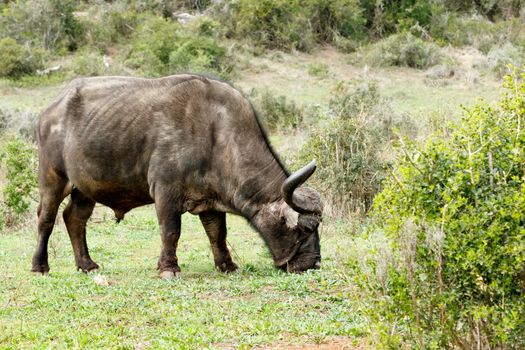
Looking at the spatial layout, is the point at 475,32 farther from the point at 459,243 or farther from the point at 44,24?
the point at 459,243

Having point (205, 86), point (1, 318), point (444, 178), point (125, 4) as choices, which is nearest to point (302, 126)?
point (205, 86)

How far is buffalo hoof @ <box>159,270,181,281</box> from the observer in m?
9.76

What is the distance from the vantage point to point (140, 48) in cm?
3272

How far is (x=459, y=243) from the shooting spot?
5.32 metres

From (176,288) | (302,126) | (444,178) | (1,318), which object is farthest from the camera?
(302,126)

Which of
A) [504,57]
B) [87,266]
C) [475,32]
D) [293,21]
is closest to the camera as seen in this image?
[87,266]

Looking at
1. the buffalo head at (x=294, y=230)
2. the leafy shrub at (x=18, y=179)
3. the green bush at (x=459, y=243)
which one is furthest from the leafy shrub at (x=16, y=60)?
the green bush at (x=459, y=243)

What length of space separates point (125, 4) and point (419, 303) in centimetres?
3770

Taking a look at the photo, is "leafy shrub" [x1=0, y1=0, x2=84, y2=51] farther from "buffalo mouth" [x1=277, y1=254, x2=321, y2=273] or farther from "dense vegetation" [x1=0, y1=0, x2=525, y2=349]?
"buffalo mouth" [x1=277, y1=254, x2=321, y2=273]

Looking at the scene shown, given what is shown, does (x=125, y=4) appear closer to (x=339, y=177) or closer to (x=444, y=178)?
(x=339, y=177)

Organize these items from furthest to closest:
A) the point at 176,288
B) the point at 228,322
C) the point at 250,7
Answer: the point at 250,7
the point at 176,288
the point at 228,322

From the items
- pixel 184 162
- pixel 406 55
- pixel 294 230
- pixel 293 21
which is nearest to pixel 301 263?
pixel 294 230

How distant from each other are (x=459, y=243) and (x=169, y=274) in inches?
201

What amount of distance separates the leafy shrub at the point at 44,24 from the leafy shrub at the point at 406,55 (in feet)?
40.6
